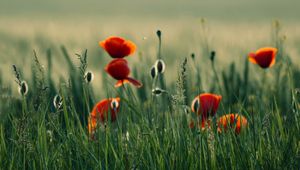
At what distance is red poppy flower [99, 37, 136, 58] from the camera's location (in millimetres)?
2338

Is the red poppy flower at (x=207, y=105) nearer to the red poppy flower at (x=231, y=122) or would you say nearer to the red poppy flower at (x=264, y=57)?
the red poppy flower at (x=231, y=122)

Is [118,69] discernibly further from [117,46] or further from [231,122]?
[231,122]

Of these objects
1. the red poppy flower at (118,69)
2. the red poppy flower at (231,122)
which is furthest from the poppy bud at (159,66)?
the red poppy flower at (231,122)

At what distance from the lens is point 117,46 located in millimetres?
2344

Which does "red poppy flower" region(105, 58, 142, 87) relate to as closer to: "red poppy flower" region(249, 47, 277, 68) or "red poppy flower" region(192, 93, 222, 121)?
"red poppy flower" region(192, 93, 222, 121)

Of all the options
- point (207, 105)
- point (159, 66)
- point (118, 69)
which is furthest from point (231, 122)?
point (118, 69)

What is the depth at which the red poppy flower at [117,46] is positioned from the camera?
7.67 ft

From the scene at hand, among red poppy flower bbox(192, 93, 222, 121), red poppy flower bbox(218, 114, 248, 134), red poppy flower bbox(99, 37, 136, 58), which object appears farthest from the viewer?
red poppy flower bbox(99, 37, 136, 58)

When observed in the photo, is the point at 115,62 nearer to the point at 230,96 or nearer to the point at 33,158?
the point at 33,158

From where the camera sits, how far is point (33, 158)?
6.38 ft

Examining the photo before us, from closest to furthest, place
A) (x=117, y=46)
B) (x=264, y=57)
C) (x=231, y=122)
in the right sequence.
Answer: (x=231, y=122) < (x=117, y=46) < (x=264, y=57)

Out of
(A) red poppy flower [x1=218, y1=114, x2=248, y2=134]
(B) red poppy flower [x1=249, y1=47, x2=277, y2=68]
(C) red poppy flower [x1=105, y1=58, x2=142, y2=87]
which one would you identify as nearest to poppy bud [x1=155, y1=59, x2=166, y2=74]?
(C) red poppy flower [x1=105, y1=58, x2=142, y2=87]

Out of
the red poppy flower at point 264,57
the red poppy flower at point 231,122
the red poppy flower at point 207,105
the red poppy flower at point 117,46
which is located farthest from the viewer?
the red poppy flower at point 264,57

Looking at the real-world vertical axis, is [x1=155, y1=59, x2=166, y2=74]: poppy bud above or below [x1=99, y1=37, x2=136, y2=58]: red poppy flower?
below
